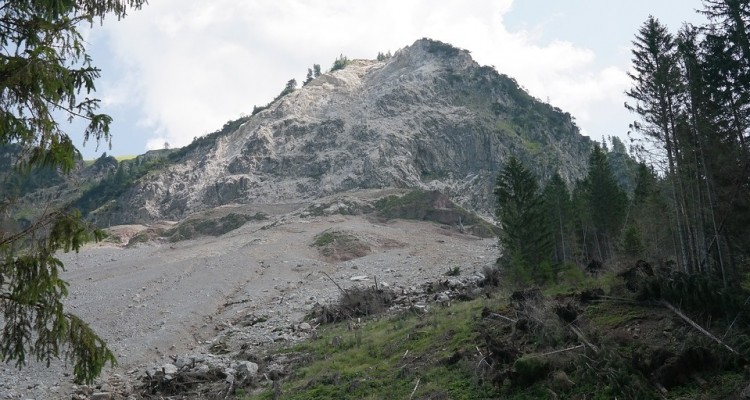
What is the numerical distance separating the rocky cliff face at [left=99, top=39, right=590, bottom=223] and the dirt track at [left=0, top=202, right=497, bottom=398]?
27.7 meters

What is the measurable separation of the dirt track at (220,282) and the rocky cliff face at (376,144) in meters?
27.7

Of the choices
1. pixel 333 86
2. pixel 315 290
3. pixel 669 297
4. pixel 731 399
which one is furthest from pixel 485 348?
pixel 333 86

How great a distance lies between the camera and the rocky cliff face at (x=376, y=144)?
100438 millimetres

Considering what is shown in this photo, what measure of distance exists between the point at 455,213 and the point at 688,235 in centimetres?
5988

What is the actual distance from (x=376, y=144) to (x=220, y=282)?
6644cm

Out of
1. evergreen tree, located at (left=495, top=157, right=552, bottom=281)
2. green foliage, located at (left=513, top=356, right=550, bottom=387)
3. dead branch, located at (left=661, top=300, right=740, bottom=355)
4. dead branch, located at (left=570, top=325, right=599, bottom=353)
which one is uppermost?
evergreen tree, located at (left=495, top=157, right=552, bottom=281)

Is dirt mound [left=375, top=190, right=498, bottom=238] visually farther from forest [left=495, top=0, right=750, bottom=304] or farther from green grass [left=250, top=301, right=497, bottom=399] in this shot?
green grass [left=250, top=301, right=497, bottom=399]

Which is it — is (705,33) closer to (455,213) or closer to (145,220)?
(455,213)

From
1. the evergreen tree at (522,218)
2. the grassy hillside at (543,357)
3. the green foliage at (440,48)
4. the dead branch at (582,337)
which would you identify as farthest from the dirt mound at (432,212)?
the dead branch at (582,337)

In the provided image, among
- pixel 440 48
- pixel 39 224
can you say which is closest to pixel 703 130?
pixel 39 224

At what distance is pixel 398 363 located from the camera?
15.8 m

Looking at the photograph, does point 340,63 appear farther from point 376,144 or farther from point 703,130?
point 703,130

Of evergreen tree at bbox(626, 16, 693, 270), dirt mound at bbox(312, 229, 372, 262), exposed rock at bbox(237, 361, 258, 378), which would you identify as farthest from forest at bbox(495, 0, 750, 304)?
dirt mound at bbox(312, 229, 372, 262)

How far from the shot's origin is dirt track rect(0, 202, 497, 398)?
24.2 meters
